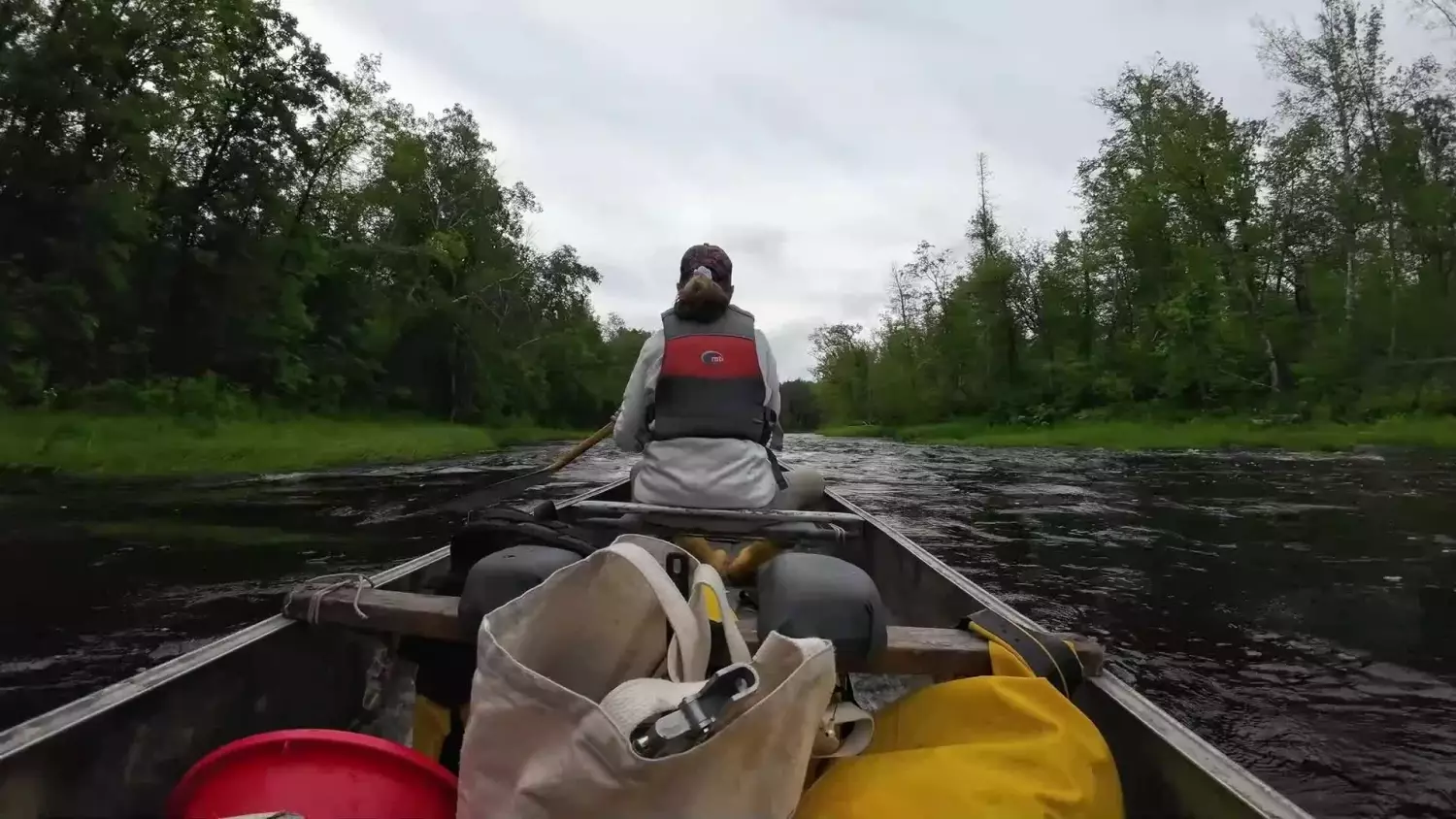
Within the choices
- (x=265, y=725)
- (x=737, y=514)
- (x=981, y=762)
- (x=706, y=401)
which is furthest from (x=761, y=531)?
(x=981, y=762)

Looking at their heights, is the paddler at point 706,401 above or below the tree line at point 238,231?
below

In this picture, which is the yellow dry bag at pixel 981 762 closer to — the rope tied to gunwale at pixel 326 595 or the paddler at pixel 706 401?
the rope tied to gunwale at pixel 326 595

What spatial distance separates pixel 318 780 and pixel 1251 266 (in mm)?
34875

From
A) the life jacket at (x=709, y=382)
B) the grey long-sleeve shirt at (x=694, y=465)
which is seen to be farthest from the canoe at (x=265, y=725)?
the life jacket at (x=709, y=382)

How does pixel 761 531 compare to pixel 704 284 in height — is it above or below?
below

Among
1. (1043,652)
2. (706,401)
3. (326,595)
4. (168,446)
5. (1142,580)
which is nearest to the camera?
(1043,652)

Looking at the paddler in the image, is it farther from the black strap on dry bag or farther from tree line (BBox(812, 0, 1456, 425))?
tree line (BBox(812, 0, 1456, 425))

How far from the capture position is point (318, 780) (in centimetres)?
130

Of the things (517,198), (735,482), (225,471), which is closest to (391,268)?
(517,198)

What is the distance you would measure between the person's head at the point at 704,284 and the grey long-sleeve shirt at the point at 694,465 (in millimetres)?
205

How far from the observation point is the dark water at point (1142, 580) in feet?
10.7

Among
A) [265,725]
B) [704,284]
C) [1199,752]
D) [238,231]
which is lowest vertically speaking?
[265,725]

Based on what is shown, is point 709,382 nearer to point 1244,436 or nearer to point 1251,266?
point 1244,436

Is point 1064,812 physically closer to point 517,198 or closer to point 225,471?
point 225,471
